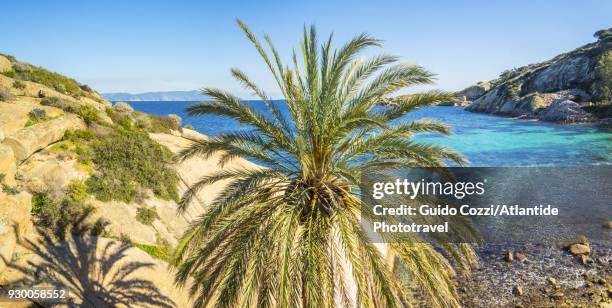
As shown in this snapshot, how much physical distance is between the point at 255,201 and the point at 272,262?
1.71 meters

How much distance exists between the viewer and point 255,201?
25.3 feet

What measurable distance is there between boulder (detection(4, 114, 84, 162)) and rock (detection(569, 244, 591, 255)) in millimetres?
24306

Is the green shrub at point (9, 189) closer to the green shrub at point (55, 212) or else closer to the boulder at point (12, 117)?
the green shrub at point (55, 212)

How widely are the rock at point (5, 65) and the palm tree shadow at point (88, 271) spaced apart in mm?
14246

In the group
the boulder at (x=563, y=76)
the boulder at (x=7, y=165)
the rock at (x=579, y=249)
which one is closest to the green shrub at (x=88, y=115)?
the boulder at (x=7, y=165)

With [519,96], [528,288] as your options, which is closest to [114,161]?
[528,288]

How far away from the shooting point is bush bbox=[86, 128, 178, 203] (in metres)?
13.7

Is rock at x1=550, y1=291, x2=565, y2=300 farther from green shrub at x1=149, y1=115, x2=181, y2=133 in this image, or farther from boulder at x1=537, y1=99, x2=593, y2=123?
boulder at x1=537, y1=99, x2=593, y2=123

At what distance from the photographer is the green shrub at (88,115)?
16.7m

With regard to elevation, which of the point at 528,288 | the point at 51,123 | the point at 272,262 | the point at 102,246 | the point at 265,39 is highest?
the point at 265,39

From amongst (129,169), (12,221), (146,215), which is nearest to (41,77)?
(129,169)

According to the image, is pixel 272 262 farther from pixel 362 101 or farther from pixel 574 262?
pixel 574 262

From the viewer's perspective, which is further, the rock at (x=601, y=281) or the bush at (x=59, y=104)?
the bush at (x=59, y=104)

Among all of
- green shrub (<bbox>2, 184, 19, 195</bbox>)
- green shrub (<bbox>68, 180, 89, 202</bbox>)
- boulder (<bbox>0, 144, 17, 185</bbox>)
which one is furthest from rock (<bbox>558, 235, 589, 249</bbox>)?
boulder (<bbox>0, 144, 17, 185</bbox>)
